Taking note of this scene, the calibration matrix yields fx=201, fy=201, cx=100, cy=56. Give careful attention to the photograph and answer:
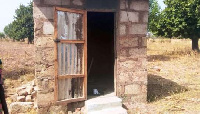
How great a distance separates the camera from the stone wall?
490 cm

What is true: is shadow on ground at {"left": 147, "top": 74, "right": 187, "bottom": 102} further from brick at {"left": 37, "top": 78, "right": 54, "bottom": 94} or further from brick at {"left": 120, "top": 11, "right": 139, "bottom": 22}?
brick at {"left": 37, "top": 78, "right": 54, "bottom": 94}

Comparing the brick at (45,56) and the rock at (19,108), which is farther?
the rock at (19,108)

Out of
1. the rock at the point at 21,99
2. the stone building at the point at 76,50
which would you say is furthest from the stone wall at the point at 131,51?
the rock at the point at 21,99

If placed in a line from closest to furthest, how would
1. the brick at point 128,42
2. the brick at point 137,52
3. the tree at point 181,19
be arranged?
the brick at point 128,42, the brick at point 137,52, the tree at point 181,19

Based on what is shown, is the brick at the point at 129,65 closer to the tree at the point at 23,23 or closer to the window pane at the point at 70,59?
the window pane at the point at 70,59

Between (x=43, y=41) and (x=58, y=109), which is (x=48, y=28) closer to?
(x=43, y=41)

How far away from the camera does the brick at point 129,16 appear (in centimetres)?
485

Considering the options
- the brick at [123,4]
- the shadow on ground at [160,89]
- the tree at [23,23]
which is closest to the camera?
the brick at [123,4]

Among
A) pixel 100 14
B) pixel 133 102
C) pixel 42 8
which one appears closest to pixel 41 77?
pixel 42 8

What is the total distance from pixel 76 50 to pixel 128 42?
4.36 ft

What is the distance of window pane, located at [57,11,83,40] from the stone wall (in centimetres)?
98

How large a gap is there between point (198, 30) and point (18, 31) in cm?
2186

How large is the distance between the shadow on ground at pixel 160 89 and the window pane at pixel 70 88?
6.86 feet

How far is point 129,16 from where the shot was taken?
4.94m
